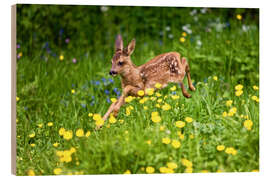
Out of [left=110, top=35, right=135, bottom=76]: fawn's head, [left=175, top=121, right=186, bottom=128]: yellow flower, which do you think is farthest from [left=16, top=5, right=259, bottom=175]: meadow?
[left=110, top=35, right=135, bottom=76]: fawn's head

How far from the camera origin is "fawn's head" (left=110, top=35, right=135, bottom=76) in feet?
11.9

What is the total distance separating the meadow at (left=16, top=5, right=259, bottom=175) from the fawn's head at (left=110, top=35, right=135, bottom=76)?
14 cm

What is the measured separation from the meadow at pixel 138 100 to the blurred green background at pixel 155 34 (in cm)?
1

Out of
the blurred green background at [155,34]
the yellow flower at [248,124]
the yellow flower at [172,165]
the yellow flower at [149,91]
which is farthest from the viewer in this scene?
the blurred green background at [155,34]

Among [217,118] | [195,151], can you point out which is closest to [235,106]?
[217,118]

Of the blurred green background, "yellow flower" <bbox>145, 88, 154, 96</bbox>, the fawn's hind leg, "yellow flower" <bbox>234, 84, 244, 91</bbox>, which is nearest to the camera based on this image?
"yellow flower" <bbox>145, 88, 154, 96</bbox>

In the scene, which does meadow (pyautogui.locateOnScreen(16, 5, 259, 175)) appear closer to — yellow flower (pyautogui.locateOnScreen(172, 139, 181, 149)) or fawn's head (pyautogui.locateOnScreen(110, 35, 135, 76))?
yellow flower (pyautogui.locateOnScreen(172, 139, 181, 149))

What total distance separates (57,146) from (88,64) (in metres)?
1.17

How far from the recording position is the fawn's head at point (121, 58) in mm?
3635

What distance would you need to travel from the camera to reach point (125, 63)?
3.65 meters

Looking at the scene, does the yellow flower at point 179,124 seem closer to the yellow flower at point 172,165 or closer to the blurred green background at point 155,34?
the yellow flower at point 172,165

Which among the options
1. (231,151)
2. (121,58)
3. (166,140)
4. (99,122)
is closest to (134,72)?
(121,58)

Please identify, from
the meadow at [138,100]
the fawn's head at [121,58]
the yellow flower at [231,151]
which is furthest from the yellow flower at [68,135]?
the yellow flower at [231,151]

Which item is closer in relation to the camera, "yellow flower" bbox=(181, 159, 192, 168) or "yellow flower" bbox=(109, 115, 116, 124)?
"yellow flower" bbox=(181, 159, 192, 168)
